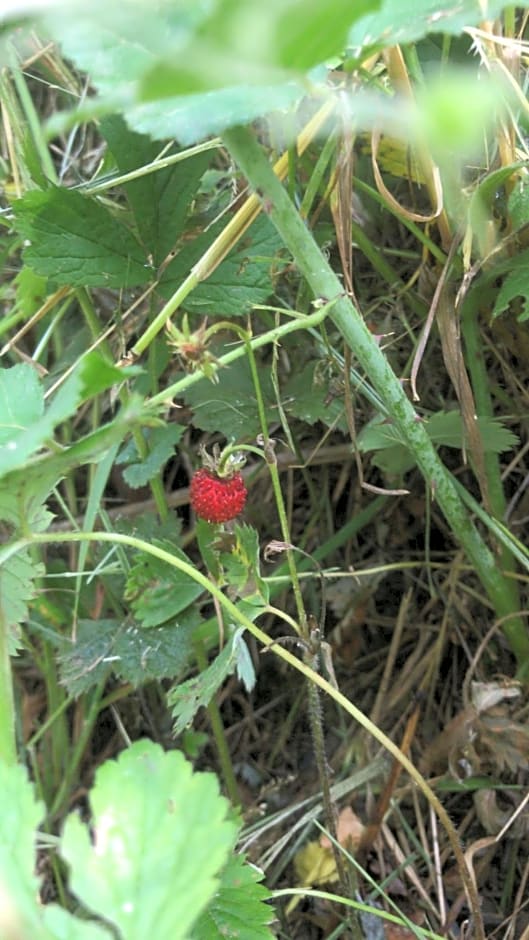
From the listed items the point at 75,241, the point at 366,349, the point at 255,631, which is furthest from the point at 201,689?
the point at 75,241

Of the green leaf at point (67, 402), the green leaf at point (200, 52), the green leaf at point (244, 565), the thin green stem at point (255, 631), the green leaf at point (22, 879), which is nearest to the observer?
the green leaf at point (200, 52)

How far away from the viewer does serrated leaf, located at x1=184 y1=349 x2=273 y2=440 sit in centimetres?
93

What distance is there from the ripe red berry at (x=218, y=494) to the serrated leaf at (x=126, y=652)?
0.20m

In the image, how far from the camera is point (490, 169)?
0.80 m

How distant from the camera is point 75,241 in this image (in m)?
0.84

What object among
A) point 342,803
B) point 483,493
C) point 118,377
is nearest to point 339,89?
point 118,377

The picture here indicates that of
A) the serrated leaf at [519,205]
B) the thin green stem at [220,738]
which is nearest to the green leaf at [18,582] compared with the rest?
the thin green stem at [220,738]

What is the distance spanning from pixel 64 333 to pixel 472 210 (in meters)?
0.73

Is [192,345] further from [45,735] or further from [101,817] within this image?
[45,735]

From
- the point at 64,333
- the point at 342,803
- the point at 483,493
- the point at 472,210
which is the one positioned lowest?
the point at 342,803

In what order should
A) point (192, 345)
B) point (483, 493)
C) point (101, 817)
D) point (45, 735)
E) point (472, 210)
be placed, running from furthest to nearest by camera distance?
point (45, 735), point (483, 493), point (472, 210), point (192, 345), point (101, 817)

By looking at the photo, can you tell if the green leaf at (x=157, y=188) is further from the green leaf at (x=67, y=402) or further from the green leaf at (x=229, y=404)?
the green leaf at (x=67, y=402)

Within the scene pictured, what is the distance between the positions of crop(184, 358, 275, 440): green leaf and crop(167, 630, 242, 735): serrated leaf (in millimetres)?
267

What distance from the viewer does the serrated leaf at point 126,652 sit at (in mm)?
894
